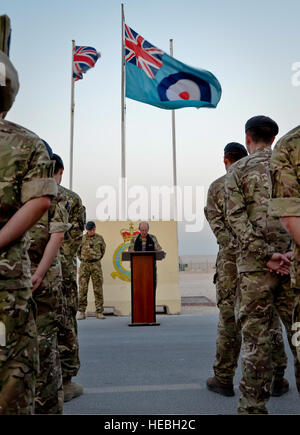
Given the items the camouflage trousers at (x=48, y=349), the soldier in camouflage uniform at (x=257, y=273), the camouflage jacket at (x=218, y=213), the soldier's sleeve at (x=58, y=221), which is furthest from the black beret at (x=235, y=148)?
the camouflage trousers at (x=48, y=349)

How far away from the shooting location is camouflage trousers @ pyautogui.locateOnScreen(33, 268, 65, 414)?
209cm

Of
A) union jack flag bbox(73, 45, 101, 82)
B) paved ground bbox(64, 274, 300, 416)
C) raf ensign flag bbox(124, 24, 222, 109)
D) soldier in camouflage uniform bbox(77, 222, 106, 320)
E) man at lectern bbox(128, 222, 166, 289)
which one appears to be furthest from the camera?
union jack flag bbox(73, 45, 101, 82)

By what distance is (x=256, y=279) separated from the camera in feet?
7.66

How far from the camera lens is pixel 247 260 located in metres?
2.38

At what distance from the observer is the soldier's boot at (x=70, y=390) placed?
3.16m

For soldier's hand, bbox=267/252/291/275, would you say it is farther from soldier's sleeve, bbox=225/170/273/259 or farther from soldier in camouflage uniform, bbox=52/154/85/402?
soldier in camouflage uniform, bbox=52/154/85/402

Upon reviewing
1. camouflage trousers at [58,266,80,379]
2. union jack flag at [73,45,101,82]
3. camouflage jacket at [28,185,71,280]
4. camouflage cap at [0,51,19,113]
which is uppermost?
union jack flag at [73,45,101,82]

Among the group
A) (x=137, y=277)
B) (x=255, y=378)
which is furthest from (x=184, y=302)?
(x=255, y=378)

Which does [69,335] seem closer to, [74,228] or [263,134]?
[74,228]

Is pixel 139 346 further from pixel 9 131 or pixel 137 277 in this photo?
pixel 9 131

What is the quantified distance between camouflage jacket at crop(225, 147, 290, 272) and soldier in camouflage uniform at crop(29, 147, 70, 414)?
37.7 inches

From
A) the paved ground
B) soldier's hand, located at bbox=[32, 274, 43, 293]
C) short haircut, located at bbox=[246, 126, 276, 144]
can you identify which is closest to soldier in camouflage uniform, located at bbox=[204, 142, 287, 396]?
the paved ground

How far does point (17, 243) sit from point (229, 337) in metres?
2.12

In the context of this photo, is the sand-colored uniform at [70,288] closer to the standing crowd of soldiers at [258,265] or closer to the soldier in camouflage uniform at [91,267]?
the standing crowd of soldiers at [258,265]
